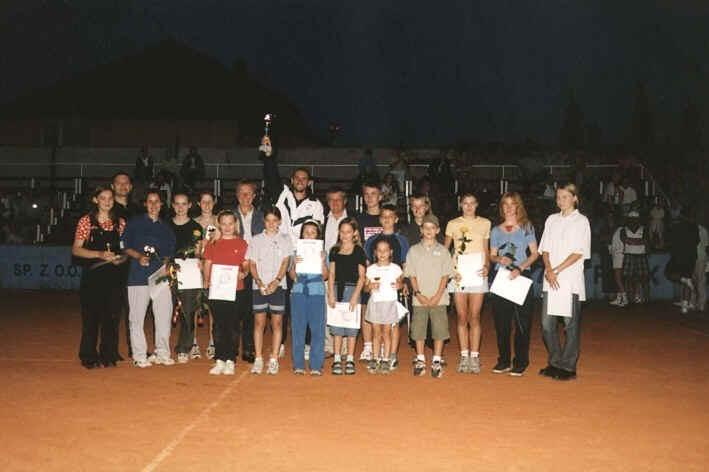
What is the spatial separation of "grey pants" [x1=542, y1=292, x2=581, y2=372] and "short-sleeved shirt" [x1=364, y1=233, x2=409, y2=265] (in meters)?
1.65

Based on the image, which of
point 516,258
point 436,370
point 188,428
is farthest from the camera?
point 516,258

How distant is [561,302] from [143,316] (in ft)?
15.5

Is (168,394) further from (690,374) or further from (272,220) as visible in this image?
(690,374)

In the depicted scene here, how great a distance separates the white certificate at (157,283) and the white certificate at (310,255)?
1664mm

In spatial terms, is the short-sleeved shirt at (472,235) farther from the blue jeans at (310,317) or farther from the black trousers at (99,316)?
the black trousers at (99,316)

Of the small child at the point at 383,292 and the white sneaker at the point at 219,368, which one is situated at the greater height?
the small child at the point at 383,292

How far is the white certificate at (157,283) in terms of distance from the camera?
9.88 meters

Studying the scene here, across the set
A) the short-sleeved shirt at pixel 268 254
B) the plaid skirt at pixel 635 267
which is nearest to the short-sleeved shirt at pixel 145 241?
the short-sleeved shirt at pixel 268 254

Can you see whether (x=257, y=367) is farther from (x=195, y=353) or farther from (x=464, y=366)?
(x=464, y=366)

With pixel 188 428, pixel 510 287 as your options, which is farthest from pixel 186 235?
pixel 510 287

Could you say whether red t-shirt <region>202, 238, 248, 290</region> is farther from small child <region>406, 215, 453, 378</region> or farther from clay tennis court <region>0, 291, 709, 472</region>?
small child <region>406, 215, 453, 378</region>

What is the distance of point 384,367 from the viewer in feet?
31.6

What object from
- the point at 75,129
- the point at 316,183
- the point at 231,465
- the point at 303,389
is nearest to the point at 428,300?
the point at 303,389

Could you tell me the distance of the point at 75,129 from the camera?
38406mm
